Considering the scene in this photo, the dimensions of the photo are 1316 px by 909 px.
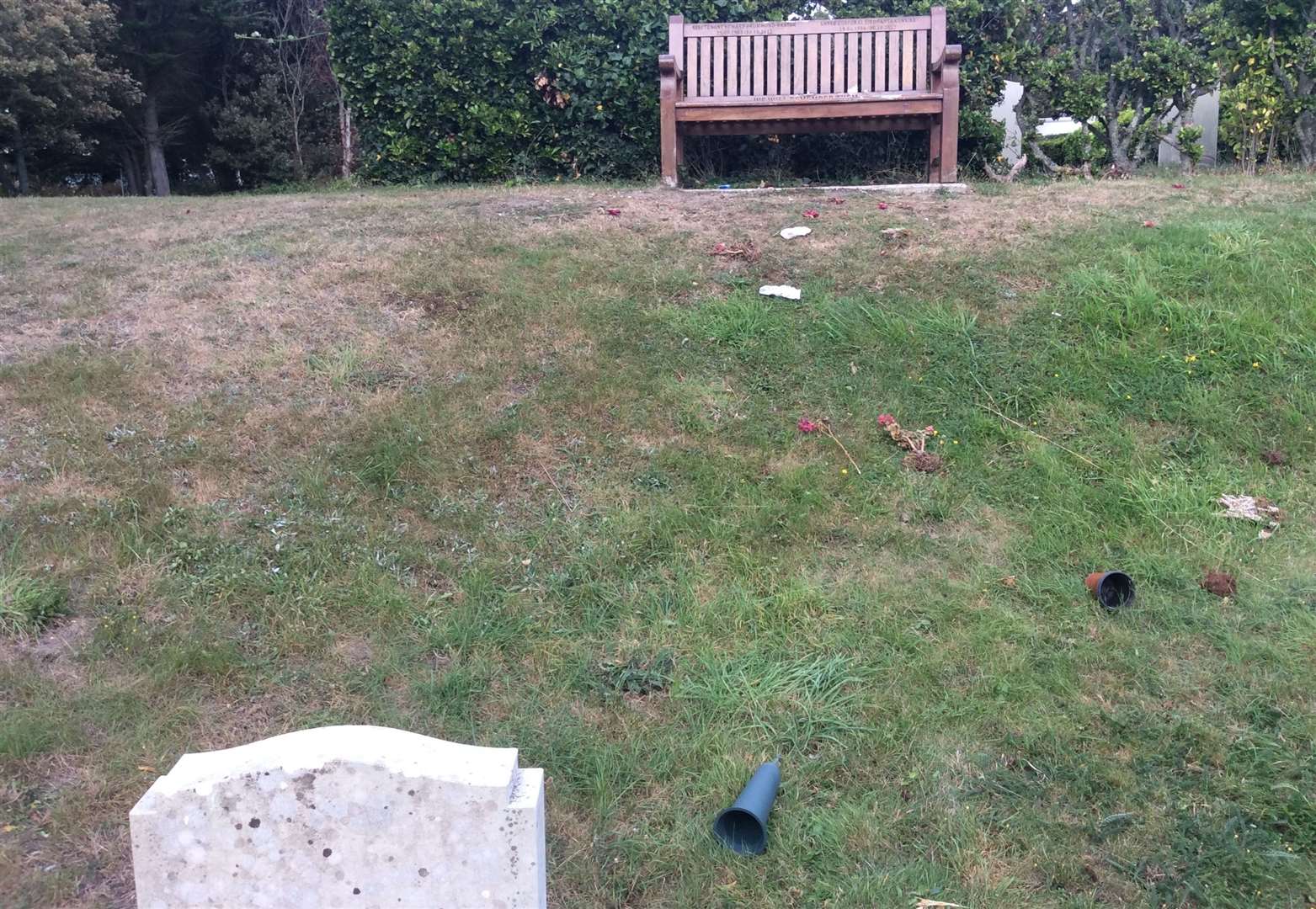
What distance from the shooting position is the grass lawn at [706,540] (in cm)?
287

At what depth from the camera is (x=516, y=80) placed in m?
8.88

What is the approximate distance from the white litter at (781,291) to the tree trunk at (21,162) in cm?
1158

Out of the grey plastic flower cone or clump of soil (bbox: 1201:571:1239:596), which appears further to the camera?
clump of soil (bbox: 1201:571:1239:596)

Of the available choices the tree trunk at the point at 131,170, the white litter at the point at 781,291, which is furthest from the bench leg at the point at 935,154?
the tree trunk at the point at 131,170

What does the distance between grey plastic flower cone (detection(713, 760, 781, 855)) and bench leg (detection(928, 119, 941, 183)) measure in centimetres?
599

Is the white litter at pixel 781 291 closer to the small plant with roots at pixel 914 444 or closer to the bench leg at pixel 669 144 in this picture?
the small plant with roots at pixel 914 444

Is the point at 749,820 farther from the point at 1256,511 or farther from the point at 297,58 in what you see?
the point at 297,58

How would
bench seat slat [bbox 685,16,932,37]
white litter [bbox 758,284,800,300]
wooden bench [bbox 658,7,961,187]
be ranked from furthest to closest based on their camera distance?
bench seat slat [bbox 685,16,932,37] < wooden bench [bbox 658,7,961,187] < white litter [bbox 758,284,800,300]

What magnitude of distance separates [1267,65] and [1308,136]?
0.70 meters

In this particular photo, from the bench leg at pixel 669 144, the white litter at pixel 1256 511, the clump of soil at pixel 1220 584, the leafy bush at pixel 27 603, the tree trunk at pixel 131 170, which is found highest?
the bench leg at pixel 669 144

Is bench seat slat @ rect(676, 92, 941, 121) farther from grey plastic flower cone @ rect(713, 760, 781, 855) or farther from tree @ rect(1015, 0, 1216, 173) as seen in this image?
grey plastic flower cone @ rect(713, 760, 781, 855)

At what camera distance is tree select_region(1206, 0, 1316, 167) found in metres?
8.13

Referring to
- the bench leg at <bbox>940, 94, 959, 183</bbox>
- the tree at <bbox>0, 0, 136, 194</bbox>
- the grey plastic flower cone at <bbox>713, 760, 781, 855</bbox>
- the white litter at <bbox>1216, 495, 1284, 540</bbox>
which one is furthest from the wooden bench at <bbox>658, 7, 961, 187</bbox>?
the tree at <bbox>0, 0, 136, 194</bbox>

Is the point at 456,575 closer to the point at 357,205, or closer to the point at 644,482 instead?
the point at 644,482
